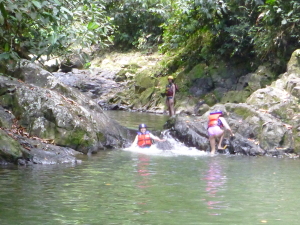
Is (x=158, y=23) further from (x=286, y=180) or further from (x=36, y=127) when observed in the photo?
(x=286, y=180)

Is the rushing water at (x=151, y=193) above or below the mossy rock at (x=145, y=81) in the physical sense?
below

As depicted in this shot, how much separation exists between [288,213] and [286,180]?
2895 millimetres

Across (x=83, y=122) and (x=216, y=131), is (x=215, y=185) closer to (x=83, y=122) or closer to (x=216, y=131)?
(x=83, y=122)

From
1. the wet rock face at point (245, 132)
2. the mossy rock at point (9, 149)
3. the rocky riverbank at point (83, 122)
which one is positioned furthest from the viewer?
the wet rock face at point (245, 132)

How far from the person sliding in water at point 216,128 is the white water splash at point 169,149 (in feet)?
1.28

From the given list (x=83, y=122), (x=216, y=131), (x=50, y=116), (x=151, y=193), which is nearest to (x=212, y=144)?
(x=216, y=131)

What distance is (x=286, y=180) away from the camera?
9.24m

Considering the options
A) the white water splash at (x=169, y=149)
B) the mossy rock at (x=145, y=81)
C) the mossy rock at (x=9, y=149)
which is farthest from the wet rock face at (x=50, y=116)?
the mossy rock at (x=145, y=81)

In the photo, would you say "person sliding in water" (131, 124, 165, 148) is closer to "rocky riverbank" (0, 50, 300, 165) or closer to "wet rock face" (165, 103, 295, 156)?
"rocky riverbank" (0, 50, 300, 165)

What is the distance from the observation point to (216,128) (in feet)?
46.1

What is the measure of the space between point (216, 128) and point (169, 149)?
1.58m

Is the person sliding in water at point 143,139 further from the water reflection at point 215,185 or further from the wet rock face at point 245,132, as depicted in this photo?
the water reflection at point 215,185

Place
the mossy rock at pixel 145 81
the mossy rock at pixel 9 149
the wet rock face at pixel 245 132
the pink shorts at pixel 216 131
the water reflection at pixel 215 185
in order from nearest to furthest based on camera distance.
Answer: the water reflection at pixel 215 185 < the mossy rock at pixel 9 149 < the wet rock face at pixel 245 132 < the pink shorts at pixel 216 131 < the mossy rock at pixel 145 81

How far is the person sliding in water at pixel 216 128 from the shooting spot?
14.0m
